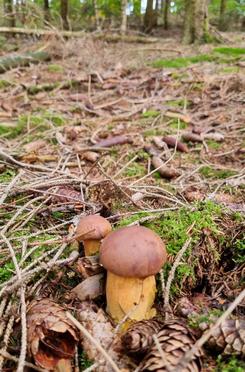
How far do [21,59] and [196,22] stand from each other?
4.56 m

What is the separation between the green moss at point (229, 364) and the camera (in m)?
1.30

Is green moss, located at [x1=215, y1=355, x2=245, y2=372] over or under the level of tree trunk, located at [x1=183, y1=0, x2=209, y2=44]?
under

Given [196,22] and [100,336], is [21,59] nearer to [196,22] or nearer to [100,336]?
[196,22]

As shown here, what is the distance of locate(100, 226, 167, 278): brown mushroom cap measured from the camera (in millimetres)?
1411

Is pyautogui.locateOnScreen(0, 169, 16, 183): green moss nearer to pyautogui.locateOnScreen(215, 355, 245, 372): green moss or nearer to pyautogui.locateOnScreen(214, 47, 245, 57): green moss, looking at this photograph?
pyautogui.locateOnScreen(215, 355, 245, 372): green moss

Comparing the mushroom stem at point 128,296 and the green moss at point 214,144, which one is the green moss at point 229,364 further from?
the green moss at point 214,144

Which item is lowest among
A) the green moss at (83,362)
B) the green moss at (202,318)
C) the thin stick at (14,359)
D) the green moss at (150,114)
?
the green moss at (83,362)

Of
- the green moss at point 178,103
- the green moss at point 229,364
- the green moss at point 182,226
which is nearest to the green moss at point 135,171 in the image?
the green moss at point 182,226

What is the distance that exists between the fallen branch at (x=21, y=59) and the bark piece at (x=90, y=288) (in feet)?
22.0

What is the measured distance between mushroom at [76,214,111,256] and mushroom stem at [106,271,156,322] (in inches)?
8.4

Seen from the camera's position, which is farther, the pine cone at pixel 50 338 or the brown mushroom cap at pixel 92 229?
the brown mushroom cap at pixel 92 229

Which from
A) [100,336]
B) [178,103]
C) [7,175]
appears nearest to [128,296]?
[100,336]

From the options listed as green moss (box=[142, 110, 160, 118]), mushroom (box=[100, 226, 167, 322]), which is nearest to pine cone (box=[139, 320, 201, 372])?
mushroom (box=[100, 226, 167, 322])

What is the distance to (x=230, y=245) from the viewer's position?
1.87 meters
